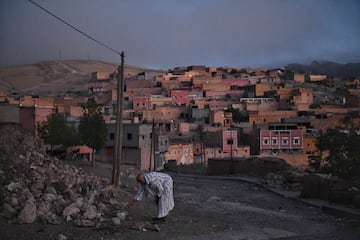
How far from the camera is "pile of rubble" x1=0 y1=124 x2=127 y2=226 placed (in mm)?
6676

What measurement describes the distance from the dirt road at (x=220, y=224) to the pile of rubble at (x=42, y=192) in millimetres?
223

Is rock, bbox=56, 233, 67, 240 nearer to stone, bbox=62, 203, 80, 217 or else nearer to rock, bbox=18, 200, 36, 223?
rock, bbox=18, 200, 36, 223

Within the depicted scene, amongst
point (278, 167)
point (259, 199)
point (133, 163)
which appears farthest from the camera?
point (133, 163)

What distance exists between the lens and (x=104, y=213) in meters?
7.52

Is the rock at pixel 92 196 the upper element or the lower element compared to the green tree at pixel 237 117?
lower

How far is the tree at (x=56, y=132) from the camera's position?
24.0 meters

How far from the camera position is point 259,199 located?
12250 millimetres

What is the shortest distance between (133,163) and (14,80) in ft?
331

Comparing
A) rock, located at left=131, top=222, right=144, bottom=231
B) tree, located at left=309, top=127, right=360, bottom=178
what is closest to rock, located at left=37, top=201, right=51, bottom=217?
rock, located at left=131, top=222, right=144, bottom=231

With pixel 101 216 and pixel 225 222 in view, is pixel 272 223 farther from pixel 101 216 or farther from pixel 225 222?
pixel 101 216

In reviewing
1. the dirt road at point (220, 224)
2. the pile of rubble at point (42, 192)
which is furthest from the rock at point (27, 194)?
the dirt road at point (220, 224)

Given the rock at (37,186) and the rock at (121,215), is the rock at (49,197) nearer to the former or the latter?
the rock at (37,186)

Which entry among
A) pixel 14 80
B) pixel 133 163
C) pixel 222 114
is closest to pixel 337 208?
pixel 133 163

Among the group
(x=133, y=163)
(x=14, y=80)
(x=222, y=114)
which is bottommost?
(x=133, y=163)
